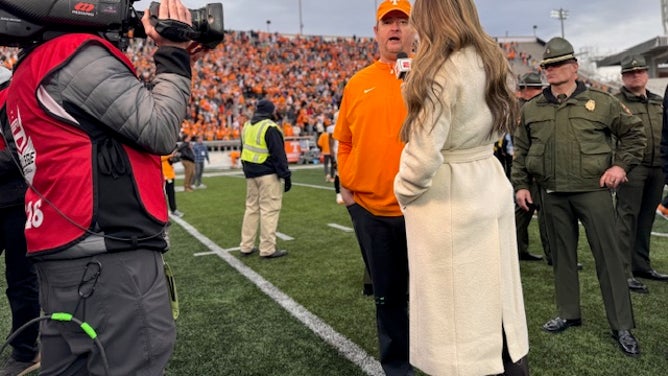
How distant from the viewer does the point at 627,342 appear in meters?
3.24

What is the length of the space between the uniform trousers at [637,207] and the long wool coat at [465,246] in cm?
364

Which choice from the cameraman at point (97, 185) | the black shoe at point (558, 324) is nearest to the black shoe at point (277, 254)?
the black shoe at point (558, 324)

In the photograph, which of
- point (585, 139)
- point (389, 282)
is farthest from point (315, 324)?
point (585, 139)

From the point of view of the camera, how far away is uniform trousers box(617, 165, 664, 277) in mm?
4941

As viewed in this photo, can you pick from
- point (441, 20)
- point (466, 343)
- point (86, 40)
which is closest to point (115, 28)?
point (86, 40)

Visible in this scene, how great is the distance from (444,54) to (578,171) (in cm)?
206

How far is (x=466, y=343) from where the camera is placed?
1.94 meters

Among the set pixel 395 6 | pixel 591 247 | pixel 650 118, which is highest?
pixel 395 6

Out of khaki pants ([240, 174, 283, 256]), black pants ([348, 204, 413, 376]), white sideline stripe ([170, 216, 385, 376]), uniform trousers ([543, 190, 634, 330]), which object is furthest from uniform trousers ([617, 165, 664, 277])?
khaki pants ([240, 174, 283, 256])

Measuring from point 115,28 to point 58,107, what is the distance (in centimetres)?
32

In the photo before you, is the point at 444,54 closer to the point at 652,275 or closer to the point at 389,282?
the point at 389,282

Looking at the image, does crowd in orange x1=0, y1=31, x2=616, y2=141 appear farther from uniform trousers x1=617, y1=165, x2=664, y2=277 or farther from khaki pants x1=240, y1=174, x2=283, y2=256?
uniform trousers x1=617, y1=165, x2=664, y2=277

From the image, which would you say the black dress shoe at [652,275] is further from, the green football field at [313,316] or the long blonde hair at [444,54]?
the long blonde hair at [444,54]

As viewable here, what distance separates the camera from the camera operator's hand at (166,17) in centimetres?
160
